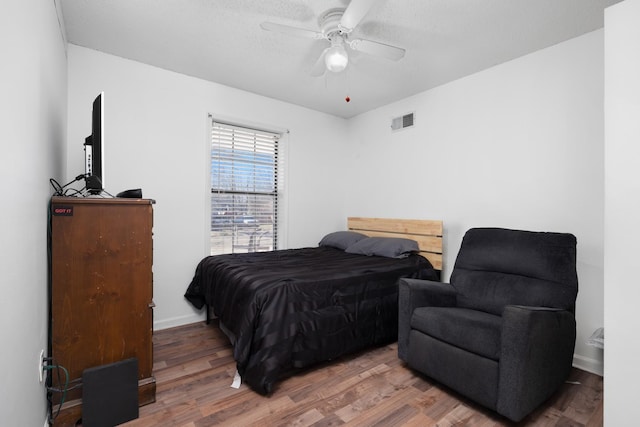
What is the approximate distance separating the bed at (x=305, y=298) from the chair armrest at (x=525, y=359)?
105cm

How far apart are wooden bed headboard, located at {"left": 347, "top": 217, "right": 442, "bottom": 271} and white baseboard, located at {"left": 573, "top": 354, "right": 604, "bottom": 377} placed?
4.18 feet

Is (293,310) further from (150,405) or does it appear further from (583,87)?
(583,87)

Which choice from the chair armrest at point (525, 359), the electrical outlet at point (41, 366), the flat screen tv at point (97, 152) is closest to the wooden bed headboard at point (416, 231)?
the chair armrest at point (525, 359)

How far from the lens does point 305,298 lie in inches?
84.6

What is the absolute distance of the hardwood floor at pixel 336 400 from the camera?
1682 millimetres

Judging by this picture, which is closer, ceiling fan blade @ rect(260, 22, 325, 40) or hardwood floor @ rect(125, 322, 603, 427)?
hardwood floor @ rect(125, 322, 603, 427)

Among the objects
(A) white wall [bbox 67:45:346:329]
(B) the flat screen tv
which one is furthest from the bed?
(B) the flat screen tv

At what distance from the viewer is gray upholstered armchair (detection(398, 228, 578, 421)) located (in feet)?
5.27

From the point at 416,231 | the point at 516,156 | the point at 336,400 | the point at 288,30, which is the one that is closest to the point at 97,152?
the point at 288,30

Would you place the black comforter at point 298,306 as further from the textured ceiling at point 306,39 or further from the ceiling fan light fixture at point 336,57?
the textured ceiling at point 306,39

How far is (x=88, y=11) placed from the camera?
7.06ft

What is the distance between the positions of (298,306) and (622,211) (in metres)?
1.87

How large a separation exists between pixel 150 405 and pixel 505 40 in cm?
378

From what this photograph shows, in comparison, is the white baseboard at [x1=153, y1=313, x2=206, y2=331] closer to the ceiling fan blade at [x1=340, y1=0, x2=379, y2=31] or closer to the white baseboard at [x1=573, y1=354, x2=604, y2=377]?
the ceiling fan blade at [x1=340, y1=0, x2=379, y2=31]
